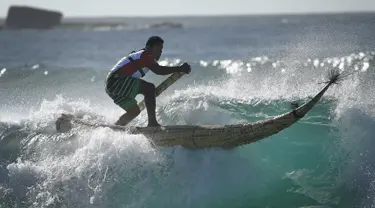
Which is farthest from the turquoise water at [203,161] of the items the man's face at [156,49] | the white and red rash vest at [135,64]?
the man's face at [156,49]

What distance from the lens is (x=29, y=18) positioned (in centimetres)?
10225

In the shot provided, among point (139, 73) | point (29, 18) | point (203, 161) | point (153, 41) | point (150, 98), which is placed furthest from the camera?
point (29, 18)

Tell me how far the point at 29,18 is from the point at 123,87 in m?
101

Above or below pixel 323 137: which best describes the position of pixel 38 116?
below

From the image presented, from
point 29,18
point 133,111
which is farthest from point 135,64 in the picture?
point 29,18

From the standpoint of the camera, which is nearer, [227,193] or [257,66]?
[227,193]

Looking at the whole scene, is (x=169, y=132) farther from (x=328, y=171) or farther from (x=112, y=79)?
(x=328, y=171)

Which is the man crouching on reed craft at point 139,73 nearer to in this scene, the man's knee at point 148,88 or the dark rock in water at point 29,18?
the man's knee at point 148,88

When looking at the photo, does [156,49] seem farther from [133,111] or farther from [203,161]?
[203,161]

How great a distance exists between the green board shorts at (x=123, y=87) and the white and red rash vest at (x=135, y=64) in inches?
3.6

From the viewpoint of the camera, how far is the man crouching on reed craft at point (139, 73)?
694cm

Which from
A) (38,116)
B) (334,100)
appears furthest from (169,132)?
(38,116)

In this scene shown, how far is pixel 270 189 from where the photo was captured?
688 cm

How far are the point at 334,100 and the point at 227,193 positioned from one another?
279 centimetres
